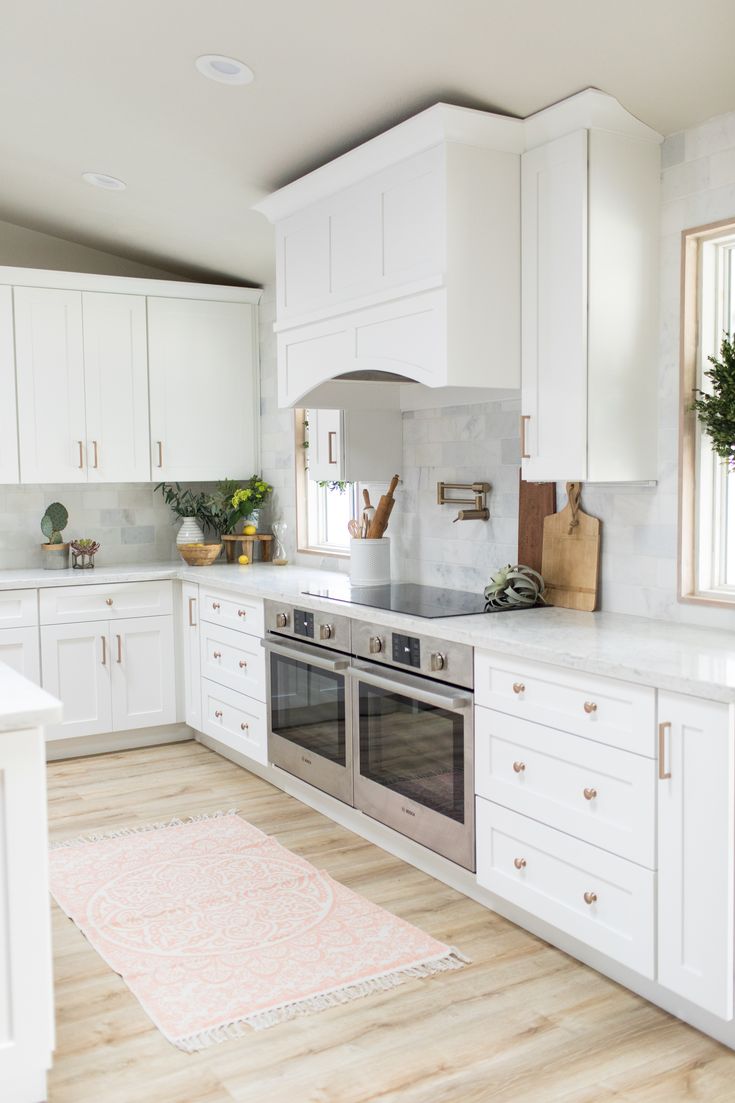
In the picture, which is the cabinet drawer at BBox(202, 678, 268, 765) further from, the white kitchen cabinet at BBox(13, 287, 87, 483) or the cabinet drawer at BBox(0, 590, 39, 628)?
the white kitchen cabinet at BBox(13, 287, 87, 483)

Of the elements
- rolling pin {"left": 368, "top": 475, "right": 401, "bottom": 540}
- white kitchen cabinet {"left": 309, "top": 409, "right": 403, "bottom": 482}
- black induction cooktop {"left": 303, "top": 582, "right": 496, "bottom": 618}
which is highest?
white kitchen cabinet {"left": 309, "top": 409, "right": 403, "bottom": 482}

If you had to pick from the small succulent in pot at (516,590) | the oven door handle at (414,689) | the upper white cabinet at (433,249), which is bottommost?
the oven door handle at (414,689)

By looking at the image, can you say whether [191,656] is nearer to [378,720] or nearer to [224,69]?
[378,720]

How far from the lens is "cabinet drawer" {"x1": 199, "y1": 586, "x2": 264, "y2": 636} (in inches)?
172

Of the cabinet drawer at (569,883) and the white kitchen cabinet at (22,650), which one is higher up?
the white kitchen cabinet at (22,650)

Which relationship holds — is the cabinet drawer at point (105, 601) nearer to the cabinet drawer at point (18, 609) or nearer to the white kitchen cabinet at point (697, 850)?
the cabinet drawer at point (18, 609)

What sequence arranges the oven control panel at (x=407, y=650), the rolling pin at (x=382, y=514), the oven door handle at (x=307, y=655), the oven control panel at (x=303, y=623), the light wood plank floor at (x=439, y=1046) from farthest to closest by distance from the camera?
the rolling pin at (x=382, y=514) < the oven control panel at (x=303, y=623) < the oven door handle at (x=307, y=655) < the oven control panel at (x=407, y=650) < the light wood plank floor at (x=439, y=1046)

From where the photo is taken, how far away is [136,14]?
2926 millimetres

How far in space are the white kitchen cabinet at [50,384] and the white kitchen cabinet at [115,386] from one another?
47 millimetres

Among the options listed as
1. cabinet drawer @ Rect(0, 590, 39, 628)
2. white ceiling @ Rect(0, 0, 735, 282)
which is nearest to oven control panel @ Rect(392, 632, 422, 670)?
white ceiling @ Rect(0, 0, 735, 282)

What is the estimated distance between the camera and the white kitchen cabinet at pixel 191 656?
495 centimetres

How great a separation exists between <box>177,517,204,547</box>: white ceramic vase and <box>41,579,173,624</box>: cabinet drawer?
0.40 meters

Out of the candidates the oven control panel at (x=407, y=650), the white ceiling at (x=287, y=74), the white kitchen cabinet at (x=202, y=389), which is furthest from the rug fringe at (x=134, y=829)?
the white ceiling at (x=287, y=74)

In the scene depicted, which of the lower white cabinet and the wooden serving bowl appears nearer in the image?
the lower white cabinet
